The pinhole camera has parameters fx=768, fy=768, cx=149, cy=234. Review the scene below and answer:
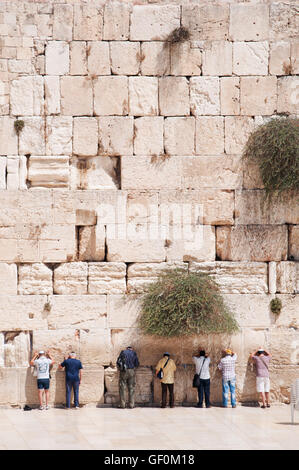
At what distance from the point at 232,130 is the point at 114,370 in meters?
4.20

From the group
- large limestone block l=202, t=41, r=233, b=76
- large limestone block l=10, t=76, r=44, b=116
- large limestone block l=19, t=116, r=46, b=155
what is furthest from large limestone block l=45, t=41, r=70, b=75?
large limestone block l=202, t=41, r=233, b=76

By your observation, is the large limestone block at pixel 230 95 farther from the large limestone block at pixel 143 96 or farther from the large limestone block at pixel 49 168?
the large limestone block at pixel 49 168

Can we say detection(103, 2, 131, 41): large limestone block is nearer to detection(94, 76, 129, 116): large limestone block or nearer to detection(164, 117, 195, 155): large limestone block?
detection(94, 76, 129, 116): large limestone block

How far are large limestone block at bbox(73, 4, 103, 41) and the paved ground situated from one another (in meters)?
5.79

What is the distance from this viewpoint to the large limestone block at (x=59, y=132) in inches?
476

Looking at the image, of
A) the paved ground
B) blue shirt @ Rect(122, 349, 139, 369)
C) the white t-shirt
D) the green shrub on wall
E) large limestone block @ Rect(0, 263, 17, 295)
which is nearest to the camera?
the paved ground

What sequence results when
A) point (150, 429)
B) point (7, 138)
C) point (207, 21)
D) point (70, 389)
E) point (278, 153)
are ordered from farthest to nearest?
point (207, 21) → point (7, 138) → point (278, 153) → point (70, 389) → point (150, 429)

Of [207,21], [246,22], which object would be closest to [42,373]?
[207,21]

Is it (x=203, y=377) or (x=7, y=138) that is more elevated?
(x=7, y=138)

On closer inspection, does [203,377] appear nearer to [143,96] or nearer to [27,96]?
[143,96]

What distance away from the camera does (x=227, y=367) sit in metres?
11.5

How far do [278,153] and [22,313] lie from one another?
4655mm

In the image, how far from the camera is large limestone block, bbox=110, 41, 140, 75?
39.9 ft

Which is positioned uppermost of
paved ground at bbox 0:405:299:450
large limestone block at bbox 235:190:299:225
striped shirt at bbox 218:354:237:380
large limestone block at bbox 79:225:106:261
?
large limestone block at bbox 235:190:299:225
